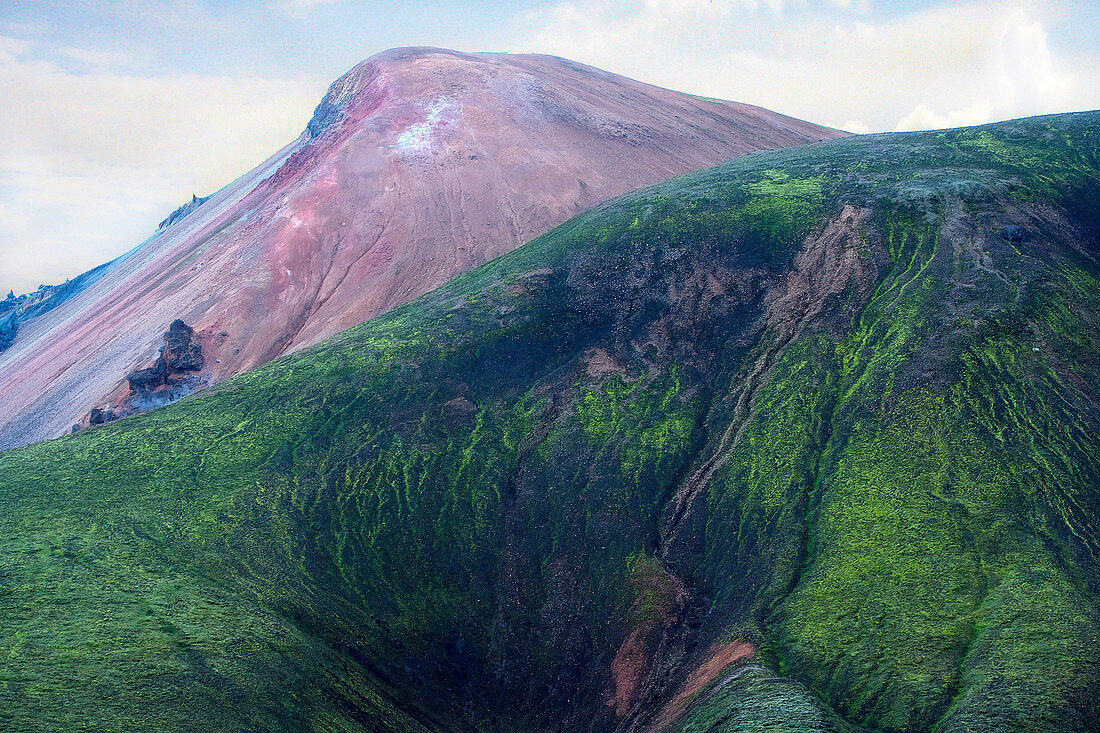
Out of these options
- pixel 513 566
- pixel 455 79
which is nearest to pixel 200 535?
pixel 513 566

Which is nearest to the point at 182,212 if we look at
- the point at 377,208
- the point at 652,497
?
the point at 377,208

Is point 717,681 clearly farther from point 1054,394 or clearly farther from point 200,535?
point 200,535

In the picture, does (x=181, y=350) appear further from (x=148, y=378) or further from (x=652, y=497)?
(x=652, y=497)

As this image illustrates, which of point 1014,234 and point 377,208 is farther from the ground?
point 377,208

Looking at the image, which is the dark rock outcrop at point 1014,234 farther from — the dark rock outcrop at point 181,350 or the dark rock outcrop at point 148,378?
the dark rock outcrop at point 148,378

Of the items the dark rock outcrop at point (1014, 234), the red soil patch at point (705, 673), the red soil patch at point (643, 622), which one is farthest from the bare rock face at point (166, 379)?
the dark rock outcrop at point (1014, 234)

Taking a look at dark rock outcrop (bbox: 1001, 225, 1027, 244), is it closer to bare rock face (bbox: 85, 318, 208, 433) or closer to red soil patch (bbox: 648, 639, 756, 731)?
red soil patch (bbox: 648, 639, 756, 731)

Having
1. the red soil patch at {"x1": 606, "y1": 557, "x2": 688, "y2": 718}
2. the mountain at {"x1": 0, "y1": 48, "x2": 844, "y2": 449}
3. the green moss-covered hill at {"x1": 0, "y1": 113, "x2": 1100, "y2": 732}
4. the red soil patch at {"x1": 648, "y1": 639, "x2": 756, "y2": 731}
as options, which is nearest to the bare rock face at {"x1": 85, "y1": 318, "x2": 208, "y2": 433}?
the mountain at {"x1": 0, "y1": 48, "x2": 844, "y2": 449}
